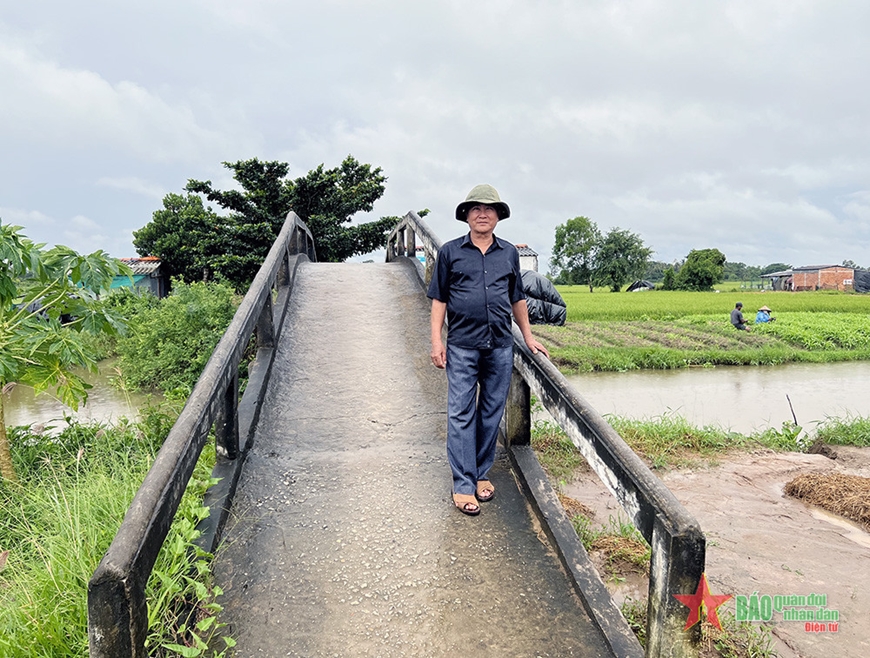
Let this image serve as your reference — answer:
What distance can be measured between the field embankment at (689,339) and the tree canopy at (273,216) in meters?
6.76

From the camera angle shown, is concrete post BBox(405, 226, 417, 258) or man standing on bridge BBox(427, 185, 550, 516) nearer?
man standing on bridge BBox(427, 185, 550, 516)

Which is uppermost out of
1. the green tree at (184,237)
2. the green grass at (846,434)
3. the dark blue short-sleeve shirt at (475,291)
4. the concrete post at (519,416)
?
the green tree at (184,237)

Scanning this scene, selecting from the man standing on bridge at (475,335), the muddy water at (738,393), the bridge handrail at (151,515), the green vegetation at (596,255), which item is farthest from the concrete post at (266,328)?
the green vegetation at (596,255)


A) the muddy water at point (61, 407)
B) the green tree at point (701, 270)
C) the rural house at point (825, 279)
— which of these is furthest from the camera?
the green tree at point (701, 270)

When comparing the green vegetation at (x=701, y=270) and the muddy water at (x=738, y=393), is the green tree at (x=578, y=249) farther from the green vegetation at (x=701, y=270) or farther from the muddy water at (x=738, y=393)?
the muddy water at (x=738, y=393)

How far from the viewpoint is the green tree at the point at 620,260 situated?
57562mm

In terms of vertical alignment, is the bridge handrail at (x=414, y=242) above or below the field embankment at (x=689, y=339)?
above

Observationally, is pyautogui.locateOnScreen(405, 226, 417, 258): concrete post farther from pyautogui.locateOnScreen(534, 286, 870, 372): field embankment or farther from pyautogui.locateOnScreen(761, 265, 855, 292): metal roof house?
pyautogui.locateOnScreen(761, 265, 855, 292): metal roof house

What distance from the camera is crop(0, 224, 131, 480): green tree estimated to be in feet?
12.1

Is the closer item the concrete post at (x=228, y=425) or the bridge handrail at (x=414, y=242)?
the concrete post at (x=228, y=425)

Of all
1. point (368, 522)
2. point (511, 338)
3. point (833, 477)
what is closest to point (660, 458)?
point (833, 477)

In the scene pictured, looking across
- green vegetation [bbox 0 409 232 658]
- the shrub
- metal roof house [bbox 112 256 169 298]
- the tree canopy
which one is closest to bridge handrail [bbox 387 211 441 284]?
green vegetation [bbox 0 409 232 658]

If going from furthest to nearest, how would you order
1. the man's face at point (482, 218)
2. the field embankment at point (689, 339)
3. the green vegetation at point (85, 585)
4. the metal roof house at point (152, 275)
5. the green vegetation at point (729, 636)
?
the metal roof house at point (152, 275) → the field embankment at point (689, 339) → the man's face at point (482, 218) → the green vegetation at point (729, 636) → the green vegetation at point (85, 585)

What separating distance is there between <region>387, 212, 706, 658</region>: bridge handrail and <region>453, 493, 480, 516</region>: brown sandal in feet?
0.95
